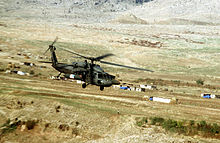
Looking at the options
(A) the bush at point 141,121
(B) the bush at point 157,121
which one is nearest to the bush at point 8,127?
(A) the bush at point 141,121

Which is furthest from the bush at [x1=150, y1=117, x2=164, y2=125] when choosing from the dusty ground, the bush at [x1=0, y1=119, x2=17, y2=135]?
the bush at [x1=0, y1=119, x2=17, y2=135]

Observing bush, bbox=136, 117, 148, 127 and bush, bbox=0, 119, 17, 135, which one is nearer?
bush, bbox=136, 117, 148, 127

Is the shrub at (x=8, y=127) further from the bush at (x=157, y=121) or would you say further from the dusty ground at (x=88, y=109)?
the bush at (x=157, y=121)

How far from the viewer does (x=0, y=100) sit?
2881 cm

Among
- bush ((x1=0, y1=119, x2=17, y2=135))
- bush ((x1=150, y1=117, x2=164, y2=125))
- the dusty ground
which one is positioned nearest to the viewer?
the dusty ground

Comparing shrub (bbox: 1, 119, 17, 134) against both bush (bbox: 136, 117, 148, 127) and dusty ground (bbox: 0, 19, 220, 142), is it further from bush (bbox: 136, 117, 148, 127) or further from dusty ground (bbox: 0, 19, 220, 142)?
bush (bbox: 136, 117, 148, 127)

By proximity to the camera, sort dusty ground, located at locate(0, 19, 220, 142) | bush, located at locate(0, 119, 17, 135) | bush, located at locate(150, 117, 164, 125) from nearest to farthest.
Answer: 1. dusty ground, located at locate(0, 19, 220, 142)
2. bush, located at locate(150, 117, 164, 125)
3. bush, located at locate(0, 119, 17, 135)

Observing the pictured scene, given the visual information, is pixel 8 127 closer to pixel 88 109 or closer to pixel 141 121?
pixel 88 109

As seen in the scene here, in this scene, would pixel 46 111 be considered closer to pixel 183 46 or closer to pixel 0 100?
pixel 0 100

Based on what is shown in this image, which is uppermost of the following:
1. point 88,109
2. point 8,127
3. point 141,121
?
point 88,109

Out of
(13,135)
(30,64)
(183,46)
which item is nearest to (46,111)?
(13,135)

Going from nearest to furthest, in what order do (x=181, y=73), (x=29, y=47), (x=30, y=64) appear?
(x=30, y=64) < (x=181, y=73) < (x=29, y=47)

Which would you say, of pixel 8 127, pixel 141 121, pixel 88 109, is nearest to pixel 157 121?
pixel 141 121

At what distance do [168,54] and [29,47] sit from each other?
44700 millimetres
